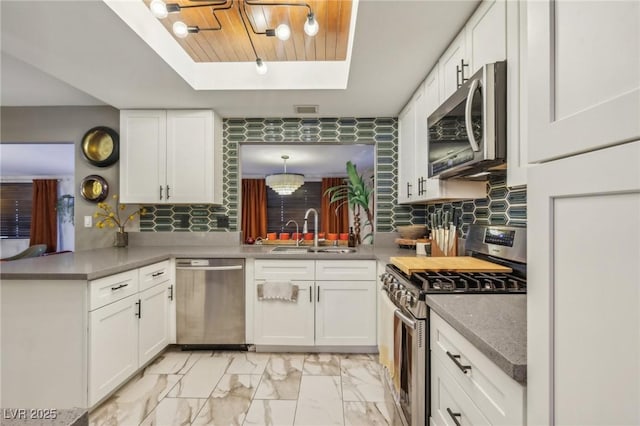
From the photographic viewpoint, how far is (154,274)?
2.41m

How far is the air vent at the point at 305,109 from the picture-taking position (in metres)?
2.82

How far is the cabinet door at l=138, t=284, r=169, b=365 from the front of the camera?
225 centimetres

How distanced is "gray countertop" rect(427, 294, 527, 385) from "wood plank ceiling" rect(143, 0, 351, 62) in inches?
68.1

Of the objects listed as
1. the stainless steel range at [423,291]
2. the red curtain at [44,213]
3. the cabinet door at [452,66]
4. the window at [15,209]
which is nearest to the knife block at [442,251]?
the stainless steel range at [423,291]

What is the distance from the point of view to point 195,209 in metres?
3.17

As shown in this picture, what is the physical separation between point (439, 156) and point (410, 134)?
0.96m

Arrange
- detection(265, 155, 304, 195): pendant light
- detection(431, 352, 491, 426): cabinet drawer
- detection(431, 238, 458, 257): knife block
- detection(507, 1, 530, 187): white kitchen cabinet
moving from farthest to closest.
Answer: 1. detection(265, 155, 304, 195): pendant light
2. detection(431, 238, 458, 257): knife block
3. detection(507, 1, 530, 187): white kitchen cabinet
4. detection(431, 352, 491, 426): cabinet drawer

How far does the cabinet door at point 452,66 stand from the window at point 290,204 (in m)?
→ 6.49

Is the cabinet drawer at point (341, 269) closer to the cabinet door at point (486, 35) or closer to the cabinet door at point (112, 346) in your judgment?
the cabinet door at point (112, 346)

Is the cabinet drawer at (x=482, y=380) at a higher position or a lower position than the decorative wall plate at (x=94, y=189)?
lower

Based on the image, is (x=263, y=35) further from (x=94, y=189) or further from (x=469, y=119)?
(x=94, y=189)

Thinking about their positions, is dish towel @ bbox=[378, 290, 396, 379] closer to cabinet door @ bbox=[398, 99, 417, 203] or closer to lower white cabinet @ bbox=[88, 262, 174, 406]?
cabinet door @ bbox=[398, 99, 417, 203]

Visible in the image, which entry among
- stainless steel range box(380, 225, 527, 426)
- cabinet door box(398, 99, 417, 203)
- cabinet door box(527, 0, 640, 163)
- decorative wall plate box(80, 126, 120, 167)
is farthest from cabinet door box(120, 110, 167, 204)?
cabinet door box(527, 0, 640, 163)

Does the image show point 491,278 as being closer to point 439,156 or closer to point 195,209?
point 439,156
